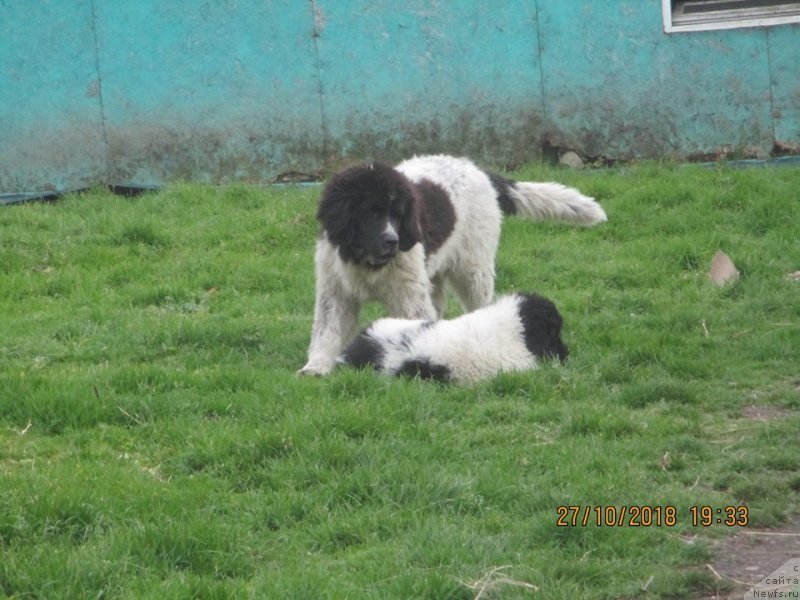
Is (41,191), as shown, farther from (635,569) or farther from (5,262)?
(635,569)

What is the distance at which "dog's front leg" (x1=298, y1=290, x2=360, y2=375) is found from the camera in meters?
8.41

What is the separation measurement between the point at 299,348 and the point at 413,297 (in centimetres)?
88

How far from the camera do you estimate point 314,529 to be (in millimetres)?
5543

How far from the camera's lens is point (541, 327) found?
802 centimetres

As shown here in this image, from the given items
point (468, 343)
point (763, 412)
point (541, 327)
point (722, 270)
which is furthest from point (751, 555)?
point (722, 270)

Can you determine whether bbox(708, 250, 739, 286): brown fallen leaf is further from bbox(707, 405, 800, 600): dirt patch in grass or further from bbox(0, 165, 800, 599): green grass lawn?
bbox(707, 405, 800, 600): dirt patch in grass

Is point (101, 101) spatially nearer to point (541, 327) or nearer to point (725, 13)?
point (725, 13)

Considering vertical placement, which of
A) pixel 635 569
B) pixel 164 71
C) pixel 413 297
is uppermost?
pixel 164 71

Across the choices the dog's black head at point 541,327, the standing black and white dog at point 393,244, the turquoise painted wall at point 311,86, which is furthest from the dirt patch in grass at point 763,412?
the turquoise painted wall at point 311,86

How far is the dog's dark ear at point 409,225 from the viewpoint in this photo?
27.7ft

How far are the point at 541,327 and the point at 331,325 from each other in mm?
1458

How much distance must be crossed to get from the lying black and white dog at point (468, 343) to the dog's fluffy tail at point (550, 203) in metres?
1.98

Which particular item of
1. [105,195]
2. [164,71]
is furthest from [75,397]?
[164,71]

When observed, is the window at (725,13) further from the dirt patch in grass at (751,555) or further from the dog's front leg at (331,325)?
the dirt patch in grass at (751,555)
